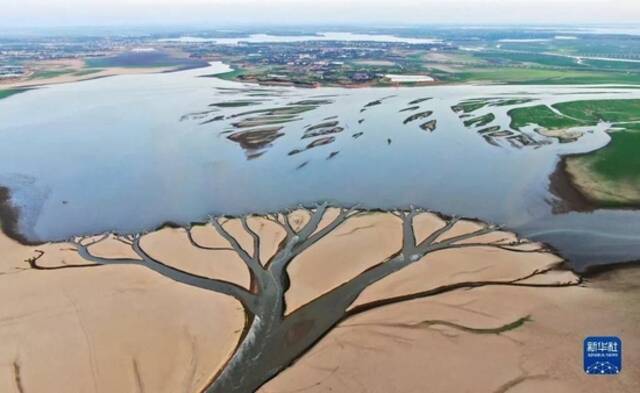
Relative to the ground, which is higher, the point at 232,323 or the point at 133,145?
the point at 133,145

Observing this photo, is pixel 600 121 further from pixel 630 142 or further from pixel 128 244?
pixel 128 244

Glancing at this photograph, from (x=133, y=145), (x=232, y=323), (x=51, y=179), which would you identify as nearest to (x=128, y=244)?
(x=232, y=323)

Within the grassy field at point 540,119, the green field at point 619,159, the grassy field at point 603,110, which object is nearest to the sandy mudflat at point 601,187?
the green field at point 619,159

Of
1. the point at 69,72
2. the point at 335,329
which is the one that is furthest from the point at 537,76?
the point at 69,72

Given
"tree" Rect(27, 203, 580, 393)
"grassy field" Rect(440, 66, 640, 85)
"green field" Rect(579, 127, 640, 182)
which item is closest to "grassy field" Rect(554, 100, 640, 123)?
"green field" Rect(579, 127, 640, 182)

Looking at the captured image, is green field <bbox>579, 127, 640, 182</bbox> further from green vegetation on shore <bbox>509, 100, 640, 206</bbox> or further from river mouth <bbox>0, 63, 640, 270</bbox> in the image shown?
river mouth <bbox>0, 63, 640, 270</bbox>

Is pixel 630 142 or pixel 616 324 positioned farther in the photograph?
pixel 630 142

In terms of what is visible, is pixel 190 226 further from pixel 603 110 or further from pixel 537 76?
pixel 537 76
